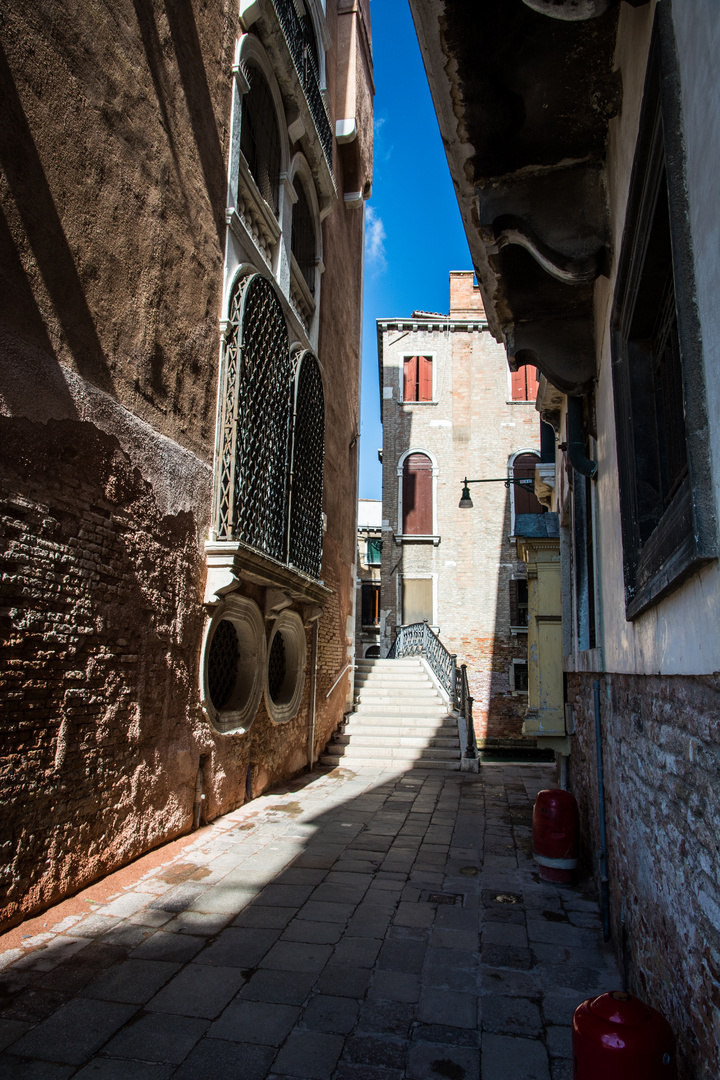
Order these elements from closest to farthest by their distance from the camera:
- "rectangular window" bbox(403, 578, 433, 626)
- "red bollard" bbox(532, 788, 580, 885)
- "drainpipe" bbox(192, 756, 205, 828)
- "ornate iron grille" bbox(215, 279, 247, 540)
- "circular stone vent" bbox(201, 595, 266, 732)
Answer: "red bollard" bbox(532, 788, 580, 885) < "drainpipe" bbox(192, 756, 205, 828) < "ornate iron grille" bbox(215, 279, 247, 540) < "circular stone vent" bbox(201, 595, 266, 732) < "rectangular window" bbox(403, 578, 433, 626)

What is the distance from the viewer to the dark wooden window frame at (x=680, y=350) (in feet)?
5.84

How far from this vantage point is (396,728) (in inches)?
454

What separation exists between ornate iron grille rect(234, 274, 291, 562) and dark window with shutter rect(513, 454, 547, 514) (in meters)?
14.4

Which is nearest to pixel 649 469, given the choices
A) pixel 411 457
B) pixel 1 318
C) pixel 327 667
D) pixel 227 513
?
pixel 1 318

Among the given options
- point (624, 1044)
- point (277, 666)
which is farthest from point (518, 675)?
point (624, 1044)

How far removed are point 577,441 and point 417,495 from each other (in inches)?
677

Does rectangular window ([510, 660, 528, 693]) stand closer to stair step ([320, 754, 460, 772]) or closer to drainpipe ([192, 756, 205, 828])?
stair step ([320, 754, 460, 772])

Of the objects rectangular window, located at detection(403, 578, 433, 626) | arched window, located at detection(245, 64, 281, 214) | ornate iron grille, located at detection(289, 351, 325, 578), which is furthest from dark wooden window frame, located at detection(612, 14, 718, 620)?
rectangular window, located at detection(403, 578, 433, 626)

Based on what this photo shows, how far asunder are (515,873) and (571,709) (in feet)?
7.24

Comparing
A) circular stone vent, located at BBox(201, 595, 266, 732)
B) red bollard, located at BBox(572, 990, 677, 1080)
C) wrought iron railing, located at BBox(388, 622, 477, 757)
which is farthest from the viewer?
wrought iron railing, located at BBox(388, 622, 477, 757)

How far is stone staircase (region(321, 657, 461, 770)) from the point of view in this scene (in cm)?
1048

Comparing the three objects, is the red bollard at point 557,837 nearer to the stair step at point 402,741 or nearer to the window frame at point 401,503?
the stair step at point 402,741

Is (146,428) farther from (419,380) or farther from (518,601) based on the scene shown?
(419,380)

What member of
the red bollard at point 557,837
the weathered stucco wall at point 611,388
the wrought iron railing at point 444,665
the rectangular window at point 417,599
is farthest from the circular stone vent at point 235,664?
the rectangular window at point 417,599
